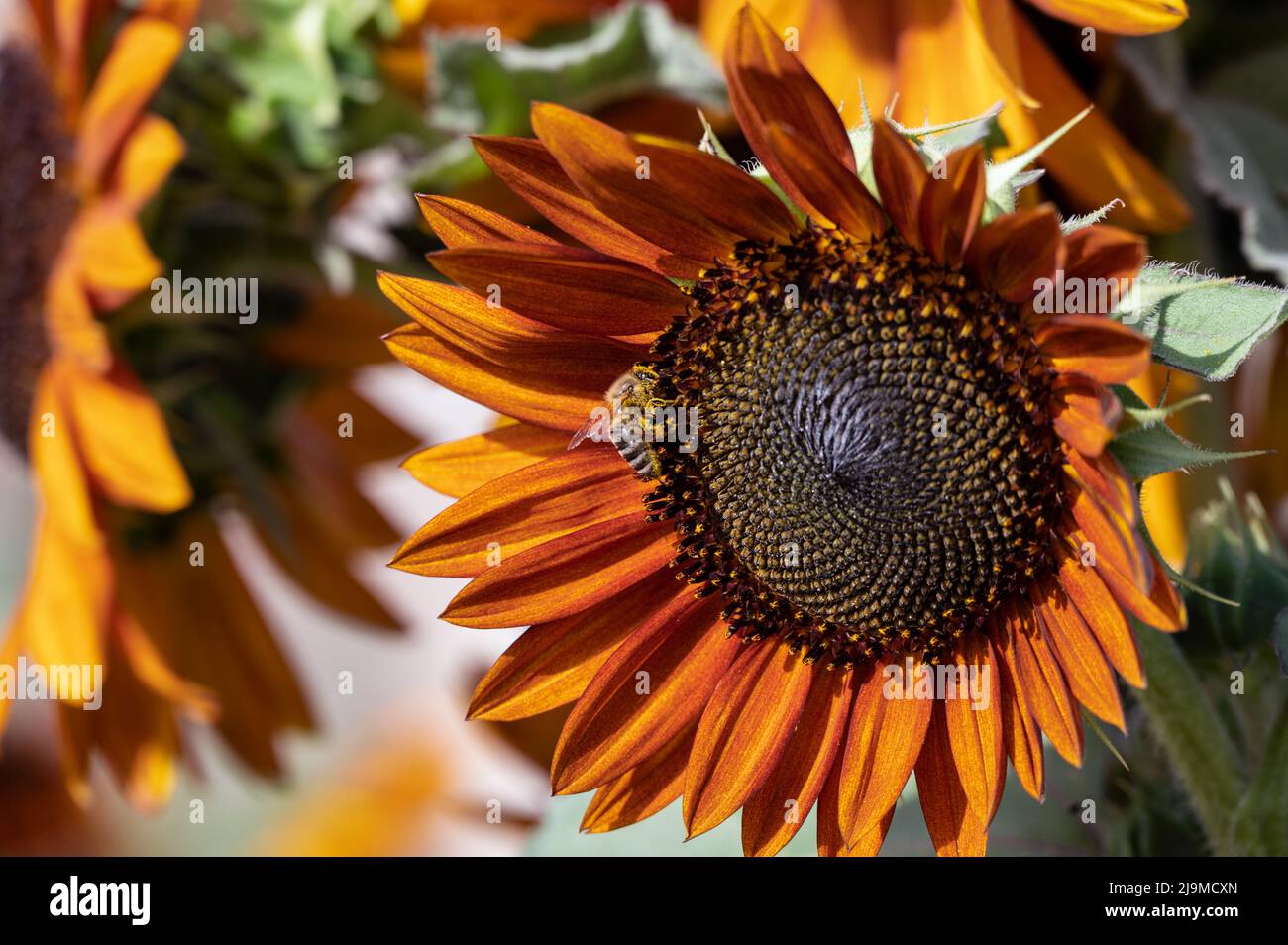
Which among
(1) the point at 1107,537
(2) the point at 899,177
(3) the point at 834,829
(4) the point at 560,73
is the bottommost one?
(3) the point at 834,829

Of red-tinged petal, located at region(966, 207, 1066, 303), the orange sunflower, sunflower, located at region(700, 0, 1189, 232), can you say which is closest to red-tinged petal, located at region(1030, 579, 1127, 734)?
the orange sunflower

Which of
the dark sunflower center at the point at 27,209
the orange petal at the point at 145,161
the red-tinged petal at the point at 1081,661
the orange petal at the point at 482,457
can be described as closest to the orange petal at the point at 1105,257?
the red-tinged petal at the point at 1081,661

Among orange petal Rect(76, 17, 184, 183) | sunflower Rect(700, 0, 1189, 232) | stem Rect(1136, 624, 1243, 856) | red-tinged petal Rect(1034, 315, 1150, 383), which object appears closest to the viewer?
red-tinged petal Rect(1034, 315, 1150, 383)

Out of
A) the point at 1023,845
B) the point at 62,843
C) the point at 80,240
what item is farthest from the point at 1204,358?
the point at 62,843

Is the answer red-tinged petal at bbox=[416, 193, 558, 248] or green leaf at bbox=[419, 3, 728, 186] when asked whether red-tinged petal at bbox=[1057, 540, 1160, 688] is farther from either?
green leaf at bbox=[419, 3, 728, 186]

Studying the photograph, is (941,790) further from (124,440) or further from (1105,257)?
(124,440)

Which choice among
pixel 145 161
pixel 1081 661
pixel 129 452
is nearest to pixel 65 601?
pixel 129 452
